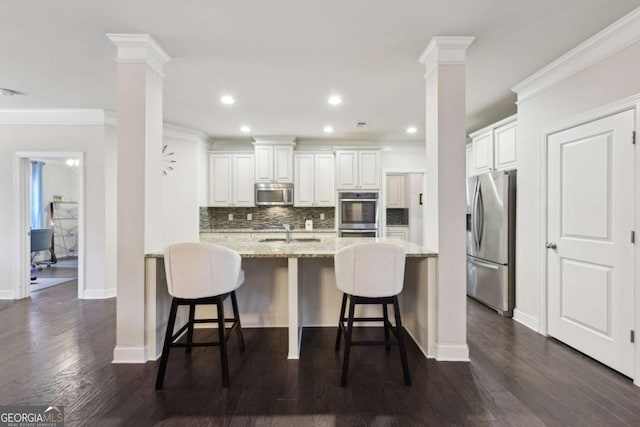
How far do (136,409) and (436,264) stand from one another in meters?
2.20

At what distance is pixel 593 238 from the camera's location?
2.32 m

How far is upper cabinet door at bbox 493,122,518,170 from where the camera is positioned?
326 centimetres

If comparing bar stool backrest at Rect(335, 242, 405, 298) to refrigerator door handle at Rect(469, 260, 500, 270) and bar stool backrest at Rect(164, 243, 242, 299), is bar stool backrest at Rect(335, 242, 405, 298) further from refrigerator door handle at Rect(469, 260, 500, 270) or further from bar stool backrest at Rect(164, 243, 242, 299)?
refrigerator door handle at Rect(469, 260, 500, 270)

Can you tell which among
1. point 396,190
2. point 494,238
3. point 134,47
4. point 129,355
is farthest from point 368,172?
point 129,355

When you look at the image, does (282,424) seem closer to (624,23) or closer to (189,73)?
(189,73)

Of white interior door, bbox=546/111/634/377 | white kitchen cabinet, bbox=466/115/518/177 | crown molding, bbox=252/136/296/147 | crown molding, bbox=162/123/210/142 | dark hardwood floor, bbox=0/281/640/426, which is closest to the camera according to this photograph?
dark hardwood floor, bbox=0/281/640/426

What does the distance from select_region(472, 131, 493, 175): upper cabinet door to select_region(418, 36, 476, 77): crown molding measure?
1.76 m

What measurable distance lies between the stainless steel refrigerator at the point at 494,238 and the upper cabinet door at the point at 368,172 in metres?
1.69

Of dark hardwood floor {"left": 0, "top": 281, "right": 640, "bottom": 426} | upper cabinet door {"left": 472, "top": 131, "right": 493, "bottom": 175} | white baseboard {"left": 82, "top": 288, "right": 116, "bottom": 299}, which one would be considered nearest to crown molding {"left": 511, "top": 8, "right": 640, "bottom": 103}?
upper cabinet door {"left": 472, "top": 131, "right": 493, "bottom": 175}

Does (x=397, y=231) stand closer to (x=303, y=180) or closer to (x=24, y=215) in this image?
(x=303, y=180)

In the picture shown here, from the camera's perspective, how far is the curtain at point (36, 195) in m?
6.33

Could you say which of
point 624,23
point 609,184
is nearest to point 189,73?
point 624,23

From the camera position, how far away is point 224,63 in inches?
103

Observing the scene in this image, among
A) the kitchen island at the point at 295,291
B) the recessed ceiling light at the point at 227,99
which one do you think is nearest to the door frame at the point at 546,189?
the kitchen island at the point at 295,291
